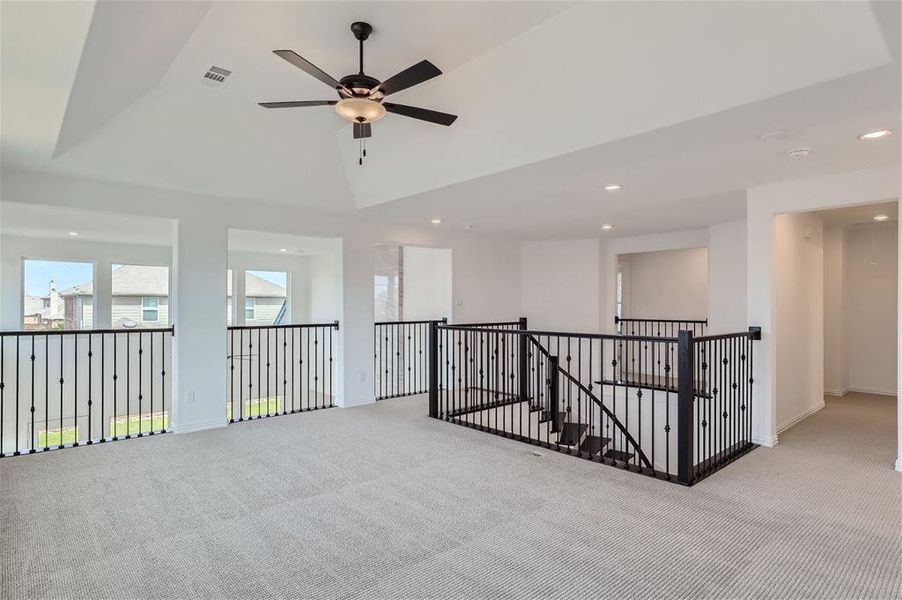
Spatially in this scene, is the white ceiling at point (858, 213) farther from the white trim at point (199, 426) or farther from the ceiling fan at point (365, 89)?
the white trim at point (199, 426)

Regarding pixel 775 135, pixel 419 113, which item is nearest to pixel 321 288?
pixel 419 113

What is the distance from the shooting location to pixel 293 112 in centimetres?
431

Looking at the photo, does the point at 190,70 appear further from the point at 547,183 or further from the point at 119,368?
the point at 119,368

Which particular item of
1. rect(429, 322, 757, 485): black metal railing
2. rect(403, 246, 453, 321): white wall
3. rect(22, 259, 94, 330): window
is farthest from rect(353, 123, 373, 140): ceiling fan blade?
rect(22, 259, 94, 330): window

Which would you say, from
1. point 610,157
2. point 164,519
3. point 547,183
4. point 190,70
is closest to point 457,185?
point 547,183

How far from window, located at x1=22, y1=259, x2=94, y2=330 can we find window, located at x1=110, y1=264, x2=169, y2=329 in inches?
15.8

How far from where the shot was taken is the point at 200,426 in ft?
16.4

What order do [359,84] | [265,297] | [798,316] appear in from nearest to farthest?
[359,84] → [798,316] → [265,297]

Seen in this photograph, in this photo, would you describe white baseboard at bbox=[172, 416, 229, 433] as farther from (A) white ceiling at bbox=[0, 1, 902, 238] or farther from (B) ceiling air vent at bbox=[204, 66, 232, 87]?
(B) ceiling air vent at bbox=[204, 66, 232, 87]

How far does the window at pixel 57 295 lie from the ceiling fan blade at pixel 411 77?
8630mm

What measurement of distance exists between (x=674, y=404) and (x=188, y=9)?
6.98 m

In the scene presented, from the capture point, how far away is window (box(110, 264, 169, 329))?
8.98 meters

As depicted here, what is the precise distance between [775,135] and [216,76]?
404cm

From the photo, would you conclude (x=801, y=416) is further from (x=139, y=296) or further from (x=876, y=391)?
(x=139, y=296)
